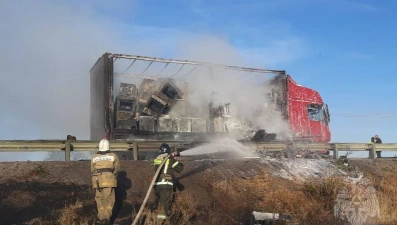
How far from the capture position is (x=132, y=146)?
41.3ft

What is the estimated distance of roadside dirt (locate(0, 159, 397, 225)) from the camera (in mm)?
8672

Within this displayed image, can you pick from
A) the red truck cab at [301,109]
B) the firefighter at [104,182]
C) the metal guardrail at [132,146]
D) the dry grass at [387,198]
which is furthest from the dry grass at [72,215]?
the red truck cab at [301,109]

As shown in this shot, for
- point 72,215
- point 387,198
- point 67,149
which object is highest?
point 67,149

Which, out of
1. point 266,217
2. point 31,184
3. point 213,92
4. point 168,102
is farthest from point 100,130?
point 266,217

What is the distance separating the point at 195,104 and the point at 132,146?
478cm

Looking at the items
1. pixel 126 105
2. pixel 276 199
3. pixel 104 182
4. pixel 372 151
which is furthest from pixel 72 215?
pixel 372 151

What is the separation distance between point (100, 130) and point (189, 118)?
3274 millimetres

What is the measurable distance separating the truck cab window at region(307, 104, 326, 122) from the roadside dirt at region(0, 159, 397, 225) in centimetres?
706

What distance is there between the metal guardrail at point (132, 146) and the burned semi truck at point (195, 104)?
59.7 inches

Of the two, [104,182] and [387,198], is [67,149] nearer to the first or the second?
[104,182]

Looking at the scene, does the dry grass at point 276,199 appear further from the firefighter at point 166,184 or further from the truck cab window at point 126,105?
the truck cab window at point 126,105

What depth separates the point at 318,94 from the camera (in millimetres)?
20406

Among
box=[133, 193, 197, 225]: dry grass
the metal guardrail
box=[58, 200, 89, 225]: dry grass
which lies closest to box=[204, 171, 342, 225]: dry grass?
box=[133, 193, 197, 225]: dry grass

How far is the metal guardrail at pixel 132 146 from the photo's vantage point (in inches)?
445
